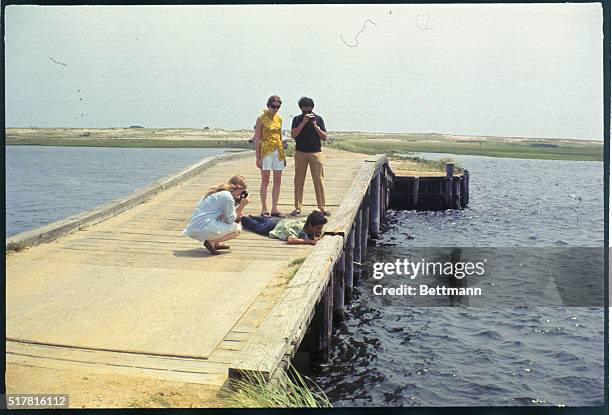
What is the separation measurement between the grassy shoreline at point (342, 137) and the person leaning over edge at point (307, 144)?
24 centimetres

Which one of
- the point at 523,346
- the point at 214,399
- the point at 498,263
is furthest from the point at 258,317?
the point at 523,346

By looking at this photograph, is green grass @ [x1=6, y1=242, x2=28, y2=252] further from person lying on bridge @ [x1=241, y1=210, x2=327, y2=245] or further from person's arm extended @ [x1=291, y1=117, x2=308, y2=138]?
person's arm extended @ [x1=291, y1=117, x2=308, y2=138]

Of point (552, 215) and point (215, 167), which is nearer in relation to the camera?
point (552, 215)

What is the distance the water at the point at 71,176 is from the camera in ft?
26.3

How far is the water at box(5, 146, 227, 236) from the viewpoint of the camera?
8016mm

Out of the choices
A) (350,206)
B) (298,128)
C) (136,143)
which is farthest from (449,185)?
(136,143)

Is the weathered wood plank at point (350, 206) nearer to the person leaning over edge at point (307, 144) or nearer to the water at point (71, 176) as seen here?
the person leaning over edge at point (307, 144)

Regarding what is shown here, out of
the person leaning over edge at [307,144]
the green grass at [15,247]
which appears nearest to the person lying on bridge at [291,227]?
the person leaning over edge at [307,144]

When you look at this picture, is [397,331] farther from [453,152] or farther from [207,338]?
[207,338]

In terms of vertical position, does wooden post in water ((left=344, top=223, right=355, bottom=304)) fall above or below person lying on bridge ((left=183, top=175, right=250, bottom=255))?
below

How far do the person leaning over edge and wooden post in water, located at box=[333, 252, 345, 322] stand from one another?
99 centimetres

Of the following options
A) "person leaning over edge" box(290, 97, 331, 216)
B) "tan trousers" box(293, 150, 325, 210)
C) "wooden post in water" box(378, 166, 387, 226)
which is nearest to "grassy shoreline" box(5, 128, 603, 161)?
"person leaning over edge" box(290, 97, 331, 216)

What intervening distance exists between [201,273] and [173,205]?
361 cm

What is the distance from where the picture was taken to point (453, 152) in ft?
34.0
